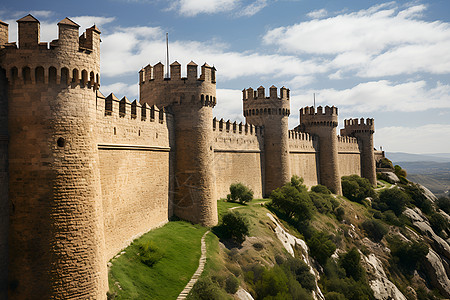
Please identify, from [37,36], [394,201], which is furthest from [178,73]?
[394,201]

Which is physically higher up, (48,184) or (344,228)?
(48,184)

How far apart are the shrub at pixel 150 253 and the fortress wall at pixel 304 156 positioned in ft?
99.3

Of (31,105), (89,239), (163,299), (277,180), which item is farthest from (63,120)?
(277,180)

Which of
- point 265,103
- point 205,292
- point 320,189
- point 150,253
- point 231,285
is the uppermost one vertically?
point 265,103

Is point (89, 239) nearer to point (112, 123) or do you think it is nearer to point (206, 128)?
point (112, 123)

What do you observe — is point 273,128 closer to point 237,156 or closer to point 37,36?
point 237,156

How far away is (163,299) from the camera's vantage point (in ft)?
52.7

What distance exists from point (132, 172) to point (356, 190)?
44.5m

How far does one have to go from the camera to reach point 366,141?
232ft

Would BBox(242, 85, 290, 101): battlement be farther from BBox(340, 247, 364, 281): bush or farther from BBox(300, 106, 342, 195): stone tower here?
BBox(340, 247, 364, 281): bush

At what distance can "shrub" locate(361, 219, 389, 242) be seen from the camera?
4491cm

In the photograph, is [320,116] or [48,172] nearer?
[48,172]

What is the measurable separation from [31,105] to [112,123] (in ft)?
18.0

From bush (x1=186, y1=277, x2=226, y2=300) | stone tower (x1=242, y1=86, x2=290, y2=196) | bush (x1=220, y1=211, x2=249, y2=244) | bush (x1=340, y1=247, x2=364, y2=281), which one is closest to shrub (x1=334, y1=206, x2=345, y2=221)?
stone tower (x1=242, y1=86, x2=290, y2=196)
